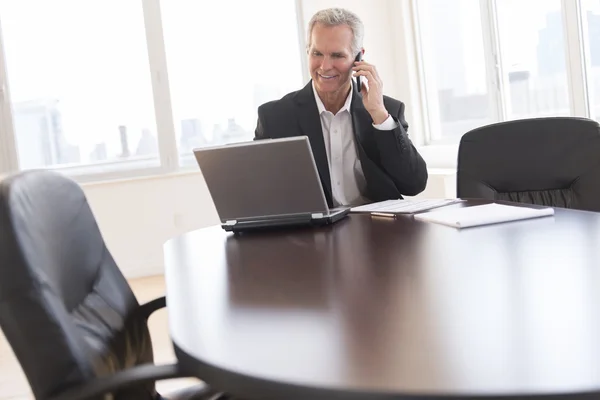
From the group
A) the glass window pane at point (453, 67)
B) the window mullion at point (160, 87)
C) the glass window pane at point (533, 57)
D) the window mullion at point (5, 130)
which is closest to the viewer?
the glass window pane at point (533, 57)

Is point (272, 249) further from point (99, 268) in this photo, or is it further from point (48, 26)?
point (48, 26)

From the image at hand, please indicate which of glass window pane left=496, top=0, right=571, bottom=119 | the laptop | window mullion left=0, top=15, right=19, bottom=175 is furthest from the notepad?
window mullion left=0, top=15, right=19, bottom=175

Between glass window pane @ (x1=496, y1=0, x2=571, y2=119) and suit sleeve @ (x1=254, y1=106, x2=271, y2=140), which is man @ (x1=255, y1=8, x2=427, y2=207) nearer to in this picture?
suit sleeve @ (x1=254, y1=106, x2=271, y2=140)

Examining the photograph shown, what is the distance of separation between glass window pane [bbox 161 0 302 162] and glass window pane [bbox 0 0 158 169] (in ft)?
0.90

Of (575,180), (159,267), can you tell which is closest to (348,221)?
(575,180)

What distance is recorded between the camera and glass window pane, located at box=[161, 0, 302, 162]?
598 cm

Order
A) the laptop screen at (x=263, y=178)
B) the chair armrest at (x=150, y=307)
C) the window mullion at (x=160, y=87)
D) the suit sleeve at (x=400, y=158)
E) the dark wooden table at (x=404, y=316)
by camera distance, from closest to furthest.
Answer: the dark wooden table at (x=404, y=316)
the chair armrest at (x=150, y=307)
the laptop screen at (x=263, y=178)
the suit sleeve at (x=400, y=158)
the window mullion at (x=160, y=87)

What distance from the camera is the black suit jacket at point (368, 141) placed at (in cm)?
257

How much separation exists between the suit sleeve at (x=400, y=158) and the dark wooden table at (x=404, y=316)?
0.93 metres

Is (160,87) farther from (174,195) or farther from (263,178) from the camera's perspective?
(263,178)

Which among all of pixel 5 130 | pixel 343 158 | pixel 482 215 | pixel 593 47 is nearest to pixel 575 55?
pixel 593 47

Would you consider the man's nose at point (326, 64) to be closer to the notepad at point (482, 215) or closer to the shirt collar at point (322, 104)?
the shirt collar at point (322, 104)

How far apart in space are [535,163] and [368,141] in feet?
2.14

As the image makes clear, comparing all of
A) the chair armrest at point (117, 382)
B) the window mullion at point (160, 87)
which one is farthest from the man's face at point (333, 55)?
the window mullion at point (160, 87)
